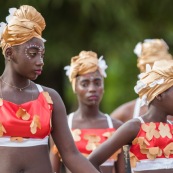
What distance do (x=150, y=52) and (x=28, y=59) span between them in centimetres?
491

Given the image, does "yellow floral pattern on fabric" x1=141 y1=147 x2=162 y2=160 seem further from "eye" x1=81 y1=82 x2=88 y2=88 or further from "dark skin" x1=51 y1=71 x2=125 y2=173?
"eye" x1=81 y1=82 x2=88 y2=88

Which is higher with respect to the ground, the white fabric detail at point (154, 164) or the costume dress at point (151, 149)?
the costume dress at point (151, 149)

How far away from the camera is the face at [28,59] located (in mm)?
8531

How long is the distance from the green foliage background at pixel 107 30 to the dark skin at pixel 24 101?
5.32 meters

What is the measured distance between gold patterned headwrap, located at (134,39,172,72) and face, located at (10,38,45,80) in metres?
4.66

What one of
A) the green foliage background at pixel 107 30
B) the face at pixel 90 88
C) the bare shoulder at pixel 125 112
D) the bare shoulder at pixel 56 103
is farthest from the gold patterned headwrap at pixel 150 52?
the bare shoulder at pixel 56 103

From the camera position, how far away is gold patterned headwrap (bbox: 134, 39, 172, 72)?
13.2 meters

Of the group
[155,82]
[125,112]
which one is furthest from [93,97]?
[155,82]

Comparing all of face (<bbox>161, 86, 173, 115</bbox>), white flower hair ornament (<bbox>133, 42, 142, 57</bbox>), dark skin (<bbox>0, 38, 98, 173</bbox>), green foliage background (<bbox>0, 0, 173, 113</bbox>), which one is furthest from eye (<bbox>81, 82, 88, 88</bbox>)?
dark skin (<bbox>0, 38, 98, 173</bbox>)

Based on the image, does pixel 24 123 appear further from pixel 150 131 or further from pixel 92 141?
pixel 92 141

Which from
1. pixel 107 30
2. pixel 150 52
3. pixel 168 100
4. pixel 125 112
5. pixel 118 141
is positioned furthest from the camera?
pixel 107 30

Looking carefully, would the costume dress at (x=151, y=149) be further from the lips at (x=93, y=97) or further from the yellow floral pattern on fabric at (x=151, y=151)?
the lips at (x=93, y=97)

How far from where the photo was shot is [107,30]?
47.7ft

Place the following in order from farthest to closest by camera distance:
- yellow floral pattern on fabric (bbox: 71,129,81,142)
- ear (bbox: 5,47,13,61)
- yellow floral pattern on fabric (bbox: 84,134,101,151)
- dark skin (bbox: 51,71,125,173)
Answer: dark skin (bbox: 51,71,125,173)
yellow floral pattern on fabric (bbox: 71,129,81,142)
yellow floral pattern on fabric (bbox: 84,134,101,151)
ear (bbox: 5,47,13,61)
